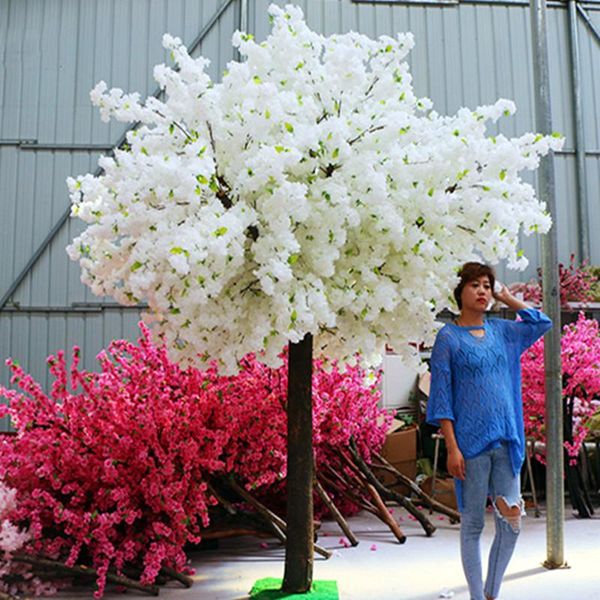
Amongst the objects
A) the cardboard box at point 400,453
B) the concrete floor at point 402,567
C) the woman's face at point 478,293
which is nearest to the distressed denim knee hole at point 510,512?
the concrete floor at point 402,567

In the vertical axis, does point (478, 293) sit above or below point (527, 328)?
above

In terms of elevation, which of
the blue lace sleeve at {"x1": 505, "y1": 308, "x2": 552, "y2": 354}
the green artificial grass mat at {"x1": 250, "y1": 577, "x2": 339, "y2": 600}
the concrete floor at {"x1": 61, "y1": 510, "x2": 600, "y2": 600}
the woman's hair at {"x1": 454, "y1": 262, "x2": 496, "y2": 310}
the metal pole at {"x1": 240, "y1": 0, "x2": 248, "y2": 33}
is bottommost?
the concrete floor at {"x1": 61, "y1": 510, "x2": 600, "y2": 600}

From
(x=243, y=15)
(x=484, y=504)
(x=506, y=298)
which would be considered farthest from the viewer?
(x=243, y=15)

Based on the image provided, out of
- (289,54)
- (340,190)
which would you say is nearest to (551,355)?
(340,190)

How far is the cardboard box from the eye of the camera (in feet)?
14.9

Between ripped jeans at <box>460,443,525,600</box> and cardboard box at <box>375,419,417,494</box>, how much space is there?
212 cm

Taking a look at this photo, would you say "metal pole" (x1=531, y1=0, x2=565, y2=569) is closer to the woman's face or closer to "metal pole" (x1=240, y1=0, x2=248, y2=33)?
the woman's face

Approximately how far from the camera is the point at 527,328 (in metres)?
2.52

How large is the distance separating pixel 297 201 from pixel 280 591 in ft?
4.78

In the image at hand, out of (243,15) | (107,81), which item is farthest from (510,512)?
(107,81)

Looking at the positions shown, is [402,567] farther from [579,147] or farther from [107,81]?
[107,81]

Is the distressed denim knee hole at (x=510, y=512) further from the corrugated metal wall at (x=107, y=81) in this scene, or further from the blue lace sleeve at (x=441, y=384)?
the corrugated metal wall at (x=107, y=81)

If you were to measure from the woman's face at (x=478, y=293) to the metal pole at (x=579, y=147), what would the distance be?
200 inches

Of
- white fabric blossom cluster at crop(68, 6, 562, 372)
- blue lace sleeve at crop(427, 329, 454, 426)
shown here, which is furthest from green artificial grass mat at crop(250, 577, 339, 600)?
white fabric blossom cluster at crop(68, 6, 562, 372)
